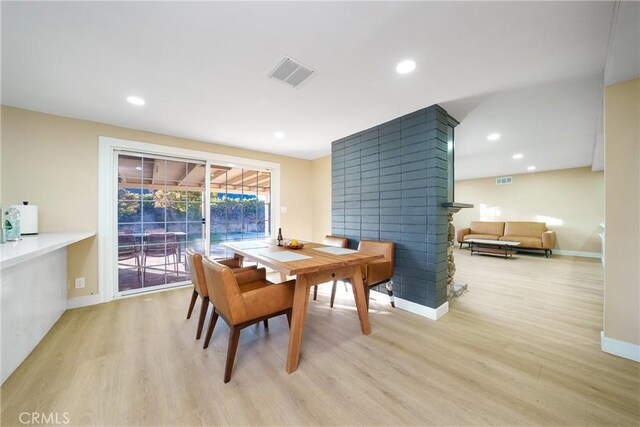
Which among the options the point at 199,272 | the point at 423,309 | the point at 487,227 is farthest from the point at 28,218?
the point at 487,227

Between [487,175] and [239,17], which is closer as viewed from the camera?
[239,17]

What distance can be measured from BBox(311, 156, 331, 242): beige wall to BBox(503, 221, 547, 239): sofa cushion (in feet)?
19.1

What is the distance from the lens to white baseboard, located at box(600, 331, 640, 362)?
1741 mm

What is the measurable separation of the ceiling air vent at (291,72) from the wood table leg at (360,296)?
5.74 ft

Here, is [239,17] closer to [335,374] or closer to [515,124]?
[335,374]

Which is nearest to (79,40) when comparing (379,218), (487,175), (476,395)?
(379,218)

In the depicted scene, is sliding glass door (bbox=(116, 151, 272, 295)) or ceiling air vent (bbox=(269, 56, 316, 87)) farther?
sliding glass door (bbox=(116, 151, 272, 295))

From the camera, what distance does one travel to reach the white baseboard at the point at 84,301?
2.73 meters

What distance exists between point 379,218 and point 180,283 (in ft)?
10.5

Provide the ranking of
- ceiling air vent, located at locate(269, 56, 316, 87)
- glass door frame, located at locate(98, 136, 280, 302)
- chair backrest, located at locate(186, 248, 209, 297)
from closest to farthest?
ceiling air vent, located at locate(269, 56, 316, 87), chair backrest, located at locate(186, 248, 209, 297), glass door frame, located at locate(98, 136, 280, 302)

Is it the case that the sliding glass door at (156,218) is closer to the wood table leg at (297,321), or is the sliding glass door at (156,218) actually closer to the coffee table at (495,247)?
the wood table leg at (297,321)

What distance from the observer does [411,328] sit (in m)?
2.29

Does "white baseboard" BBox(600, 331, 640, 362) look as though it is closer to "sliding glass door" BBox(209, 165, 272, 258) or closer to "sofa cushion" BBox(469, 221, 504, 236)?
"sliding glass door" BBox(209, 165, 272, 258)

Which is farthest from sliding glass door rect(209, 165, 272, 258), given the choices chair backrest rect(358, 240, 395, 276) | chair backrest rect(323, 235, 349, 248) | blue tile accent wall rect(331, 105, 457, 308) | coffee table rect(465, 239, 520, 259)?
coffee table rect(465, 239, 520, 259)
